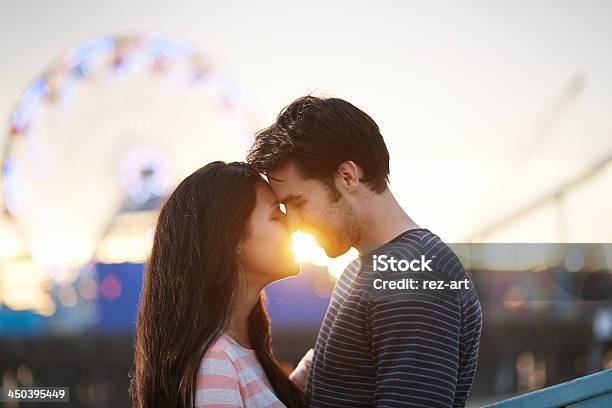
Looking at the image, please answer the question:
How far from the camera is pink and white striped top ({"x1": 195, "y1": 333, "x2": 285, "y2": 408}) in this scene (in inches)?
99.5

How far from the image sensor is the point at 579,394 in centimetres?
204

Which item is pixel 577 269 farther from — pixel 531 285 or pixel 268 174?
pixel 268 174

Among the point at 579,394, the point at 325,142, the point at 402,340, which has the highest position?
the point at 325,142

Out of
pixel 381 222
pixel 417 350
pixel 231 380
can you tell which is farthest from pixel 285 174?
pixel 417 350

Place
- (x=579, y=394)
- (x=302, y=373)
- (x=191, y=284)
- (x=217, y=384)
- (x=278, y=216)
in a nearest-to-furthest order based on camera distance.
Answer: (x=579, y=394) < (x=217, y=384) < (x=191, y=284) < (x=278, y=216) < (x=302, y=373)

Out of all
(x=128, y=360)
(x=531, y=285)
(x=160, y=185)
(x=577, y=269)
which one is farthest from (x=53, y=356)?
(x=577, y=269)

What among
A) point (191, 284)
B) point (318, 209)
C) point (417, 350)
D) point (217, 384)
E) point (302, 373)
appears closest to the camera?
point (417, 350)

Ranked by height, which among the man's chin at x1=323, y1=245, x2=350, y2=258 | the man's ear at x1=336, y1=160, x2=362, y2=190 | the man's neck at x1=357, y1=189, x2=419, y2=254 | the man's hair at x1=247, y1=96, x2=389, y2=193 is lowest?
the man's chin at x1=323, y1=245, x2=350, y2=258

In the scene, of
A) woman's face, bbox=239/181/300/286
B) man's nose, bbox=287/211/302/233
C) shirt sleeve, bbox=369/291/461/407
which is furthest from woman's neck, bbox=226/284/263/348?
Result: shirt sleeve, bbox=369/291/461/407

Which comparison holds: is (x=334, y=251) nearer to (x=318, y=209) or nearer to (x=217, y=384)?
(x=318, y=209)

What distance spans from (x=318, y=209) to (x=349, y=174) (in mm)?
146

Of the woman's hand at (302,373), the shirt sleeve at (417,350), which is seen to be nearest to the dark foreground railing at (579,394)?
the shirt sleeve at (417,350)

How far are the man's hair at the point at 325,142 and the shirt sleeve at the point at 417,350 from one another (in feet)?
1.74

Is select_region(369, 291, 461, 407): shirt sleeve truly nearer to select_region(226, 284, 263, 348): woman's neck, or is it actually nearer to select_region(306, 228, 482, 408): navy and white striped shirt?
select_region(306, 228, 482, 408): navy and white striped shirt
